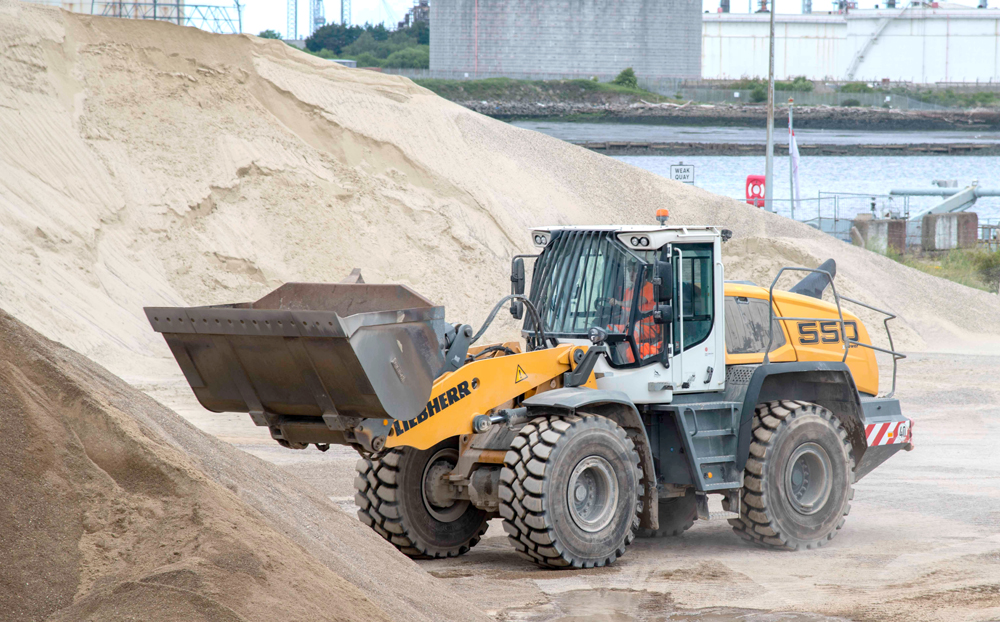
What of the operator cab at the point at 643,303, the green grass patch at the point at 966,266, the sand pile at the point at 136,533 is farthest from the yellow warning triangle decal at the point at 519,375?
the green grass patch at the point at 966,266

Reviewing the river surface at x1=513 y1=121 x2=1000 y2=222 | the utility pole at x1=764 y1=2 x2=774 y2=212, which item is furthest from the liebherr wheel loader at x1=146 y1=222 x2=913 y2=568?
the river surface at x1=513 y1=121 x2=1000 y2=222

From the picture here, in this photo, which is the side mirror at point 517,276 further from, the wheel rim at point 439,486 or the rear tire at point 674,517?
the rear tire at point 674,517

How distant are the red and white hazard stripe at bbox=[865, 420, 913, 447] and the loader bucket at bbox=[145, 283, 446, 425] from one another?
4.22 meters

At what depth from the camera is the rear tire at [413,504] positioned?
8258mm

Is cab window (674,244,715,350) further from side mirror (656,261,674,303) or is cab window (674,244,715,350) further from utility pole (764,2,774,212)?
utility pole (764,2,774,212)

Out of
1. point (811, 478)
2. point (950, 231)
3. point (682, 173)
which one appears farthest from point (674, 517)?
point (950, 231)

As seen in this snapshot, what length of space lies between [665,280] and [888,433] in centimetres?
293

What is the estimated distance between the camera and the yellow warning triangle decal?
26.5 feet

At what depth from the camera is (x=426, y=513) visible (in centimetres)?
841

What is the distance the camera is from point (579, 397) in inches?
313

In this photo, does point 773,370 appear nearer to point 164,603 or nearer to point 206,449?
point 206,449

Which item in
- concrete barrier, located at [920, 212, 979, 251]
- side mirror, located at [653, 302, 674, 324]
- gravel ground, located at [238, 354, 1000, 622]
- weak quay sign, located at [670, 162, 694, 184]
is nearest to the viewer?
gravel ground, located at [238, 354, 1000, 622]

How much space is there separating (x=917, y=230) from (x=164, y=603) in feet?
103

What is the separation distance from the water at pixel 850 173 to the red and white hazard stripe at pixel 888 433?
41326 millimetres
